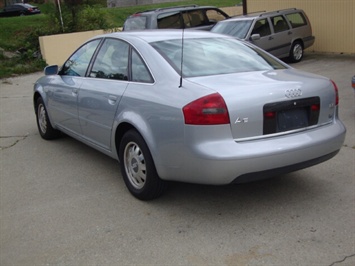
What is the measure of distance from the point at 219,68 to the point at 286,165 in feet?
3.73

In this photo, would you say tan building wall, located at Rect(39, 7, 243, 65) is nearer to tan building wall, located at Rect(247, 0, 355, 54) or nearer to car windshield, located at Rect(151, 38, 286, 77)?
tan building wall, located at Rect(247, 0, 355, 54)

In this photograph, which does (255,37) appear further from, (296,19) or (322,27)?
(322,27)

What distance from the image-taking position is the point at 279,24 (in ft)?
43.7

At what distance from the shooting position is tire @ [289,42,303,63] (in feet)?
44.9

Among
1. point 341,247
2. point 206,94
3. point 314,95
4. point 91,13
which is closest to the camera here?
point 341,247

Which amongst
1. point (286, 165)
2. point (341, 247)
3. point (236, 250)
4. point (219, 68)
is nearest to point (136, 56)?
point (219, 68)

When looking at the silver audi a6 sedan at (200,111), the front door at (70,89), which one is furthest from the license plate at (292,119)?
the front door at (70,89)

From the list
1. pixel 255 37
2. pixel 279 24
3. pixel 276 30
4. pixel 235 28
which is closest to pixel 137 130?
pixel 255 37

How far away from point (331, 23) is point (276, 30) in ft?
8.00

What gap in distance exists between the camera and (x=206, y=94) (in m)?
3.69

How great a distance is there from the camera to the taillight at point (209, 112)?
362 centimetres

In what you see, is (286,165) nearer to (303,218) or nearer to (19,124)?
(303,218)

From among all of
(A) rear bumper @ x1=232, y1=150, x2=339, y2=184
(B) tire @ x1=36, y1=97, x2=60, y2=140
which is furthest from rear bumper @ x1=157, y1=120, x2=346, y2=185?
(B) tire @ x1=36, y1=97, x2=60, y2=140

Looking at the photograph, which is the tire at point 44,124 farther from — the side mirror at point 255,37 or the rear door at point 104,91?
the side mirror at point 255,37
